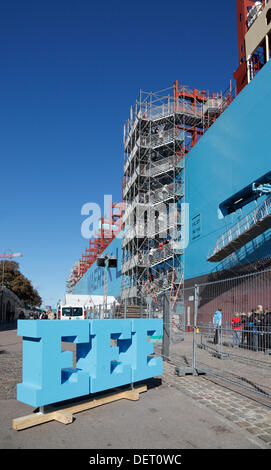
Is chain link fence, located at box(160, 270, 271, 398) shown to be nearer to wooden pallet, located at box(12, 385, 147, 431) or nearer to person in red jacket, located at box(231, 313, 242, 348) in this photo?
person in red jacket, located at box(231, 313, 242, 348)

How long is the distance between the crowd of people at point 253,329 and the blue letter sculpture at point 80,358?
1.93 metres

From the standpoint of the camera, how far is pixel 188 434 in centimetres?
446

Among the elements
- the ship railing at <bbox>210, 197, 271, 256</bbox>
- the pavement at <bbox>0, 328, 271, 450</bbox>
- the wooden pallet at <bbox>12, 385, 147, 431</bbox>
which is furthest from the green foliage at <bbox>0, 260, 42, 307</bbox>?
the wooden pallet at <bbox>12, 385, 147, 431</bbox>

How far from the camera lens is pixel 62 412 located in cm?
498

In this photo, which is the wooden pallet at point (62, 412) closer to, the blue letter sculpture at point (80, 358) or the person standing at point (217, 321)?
the blue letter sculpture at point (80, 358)

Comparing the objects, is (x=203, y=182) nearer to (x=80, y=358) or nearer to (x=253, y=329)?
(x=253, y=329)

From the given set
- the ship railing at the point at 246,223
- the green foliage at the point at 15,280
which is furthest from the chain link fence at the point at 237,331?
the green foliage at the point at 15,280

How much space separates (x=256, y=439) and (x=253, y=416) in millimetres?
1114

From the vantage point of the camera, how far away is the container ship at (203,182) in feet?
59.7

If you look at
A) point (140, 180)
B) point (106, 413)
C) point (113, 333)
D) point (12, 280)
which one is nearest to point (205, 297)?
point (113, 333)

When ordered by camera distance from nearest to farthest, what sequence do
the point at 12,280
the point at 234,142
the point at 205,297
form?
1. the point at 205,297
2. the point at 234,142
3. the point at 12,280

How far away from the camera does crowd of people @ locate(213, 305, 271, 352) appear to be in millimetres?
6797

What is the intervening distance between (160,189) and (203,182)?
6.22m
